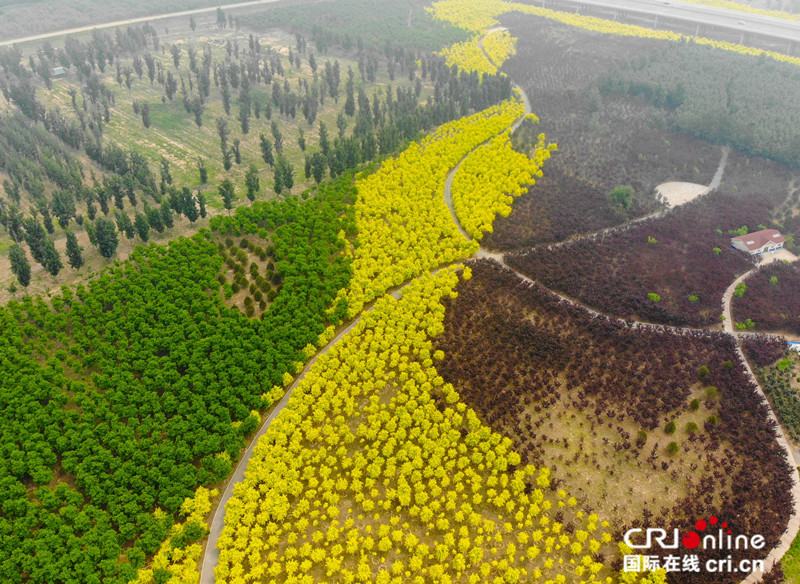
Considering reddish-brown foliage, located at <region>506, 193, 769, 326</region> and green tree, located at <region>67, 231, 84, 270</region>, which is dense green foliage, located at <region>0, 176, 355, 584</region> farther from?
reddish-brown foliage, located at <region>506, 193, 769, 326</region>

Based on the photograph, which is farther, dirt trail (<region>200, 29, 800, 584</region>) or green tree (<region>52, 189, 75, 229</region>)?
green tree (<region>52, 189, 75, 229</region>)

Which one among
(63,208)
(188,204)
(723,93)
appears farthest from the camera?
(723,93)

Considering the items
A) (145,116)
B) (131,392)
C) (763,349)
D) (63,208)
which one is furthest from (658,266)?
(145,116)

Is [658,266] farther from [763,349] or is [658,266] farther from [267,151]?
[267,151]

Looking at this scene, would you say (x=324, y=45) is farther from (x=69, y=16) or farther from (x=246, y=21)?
(x=69, y=16)

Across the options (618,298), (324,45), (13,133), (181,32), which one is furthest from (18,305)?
(181,32)

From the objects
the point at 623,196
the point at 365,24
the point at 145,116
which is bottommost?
the point at 623,196

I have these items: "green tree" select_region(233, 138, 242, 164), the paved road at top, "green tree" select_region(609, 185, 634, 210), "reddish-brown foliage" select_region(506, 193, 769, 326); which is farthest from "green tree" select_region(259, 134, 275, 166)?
the paved road at top
